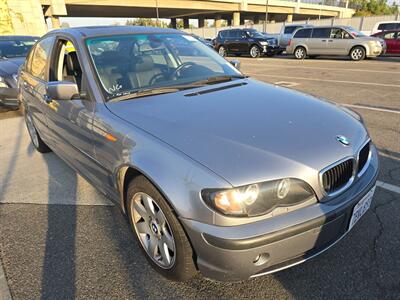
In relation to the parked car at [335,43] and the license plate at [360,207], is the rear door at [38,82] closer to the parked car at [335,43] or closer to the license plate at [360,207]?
the license plate at [360,207]

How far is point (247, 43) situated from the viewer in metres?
20.2

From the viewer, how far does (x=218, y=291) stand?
2160mm

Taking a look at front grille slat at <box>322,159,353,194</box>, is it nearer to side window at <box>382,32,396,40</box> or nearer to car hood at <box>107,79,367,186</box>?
car hood at <box>107,79,367,186</box>

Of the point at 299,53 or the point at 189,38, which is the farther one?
the point at 299,53

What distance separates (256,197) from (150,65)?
179 centimetres

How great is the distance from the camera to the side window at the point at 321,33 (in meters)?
16.5

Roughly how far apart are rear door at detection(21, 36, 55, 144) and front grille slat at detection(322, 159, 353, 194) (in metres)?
2.97

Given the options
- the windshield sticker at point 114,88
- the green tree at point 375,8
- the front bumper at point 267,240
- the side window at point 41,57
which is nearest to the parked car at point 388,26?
the side window at point 41,57

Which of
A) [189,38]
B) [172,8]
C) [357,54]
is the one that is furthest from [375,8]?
[189,38]

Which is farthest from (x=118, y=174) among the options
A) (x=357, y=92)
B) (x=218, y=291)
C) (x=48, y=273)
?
(x=357, y=92)

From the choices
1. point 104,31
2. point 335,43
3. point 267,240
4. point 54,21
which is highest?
point 104,31

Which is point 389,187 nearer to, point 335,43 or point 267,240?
point 267,240

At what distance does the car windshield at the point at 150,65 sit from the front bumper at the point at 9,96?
4914 millimetres

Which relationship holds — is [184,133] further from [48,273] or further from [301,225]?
[48,273]
